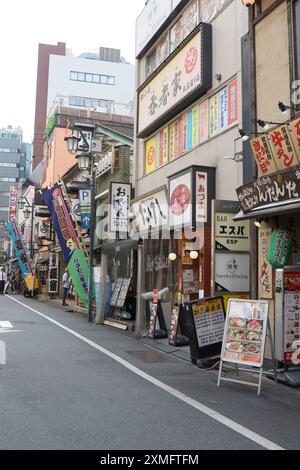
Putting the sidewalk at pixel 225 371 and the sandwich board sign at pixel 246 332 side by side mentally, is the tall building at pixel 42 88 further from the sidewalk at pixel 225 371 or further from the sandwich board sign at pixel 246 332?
the sandwich board sign at pixel 246 332

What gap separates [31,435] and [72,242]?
16.6m

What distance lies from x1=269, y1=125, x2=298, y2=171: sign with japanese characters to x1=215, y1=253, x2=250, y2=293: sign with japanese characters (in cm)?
227

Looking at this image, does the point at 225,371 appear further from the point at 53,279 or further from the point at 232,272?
the point at 53,279

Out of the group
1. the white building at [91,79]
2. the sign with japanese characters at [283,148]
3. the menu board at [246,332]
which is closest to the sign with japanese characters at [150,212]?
the sign with japanese characters at [283,148]

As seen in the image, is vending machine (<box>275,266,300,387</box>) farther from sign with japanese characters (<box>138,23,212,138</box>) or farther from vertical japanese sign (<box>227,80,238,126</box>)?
sign with japanese characters (<box>138,23,212,138</box>)

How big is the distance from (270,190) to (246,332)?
2722mm

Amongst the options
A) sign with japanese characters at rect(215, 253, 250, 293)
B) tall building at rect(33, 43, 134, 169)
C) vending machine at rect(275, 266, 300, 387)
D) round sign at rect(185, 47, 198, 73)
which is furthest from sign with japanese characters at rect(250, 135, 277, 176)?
tall building at rect(33, 43, 134, 169)

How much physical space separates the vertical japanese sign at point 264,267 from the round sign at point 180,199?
2697mm

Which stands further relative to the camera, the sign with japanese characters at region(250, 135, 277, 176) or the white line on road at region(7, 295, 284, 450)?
the sign with japanese characters at region(250, 135, 277, 176)

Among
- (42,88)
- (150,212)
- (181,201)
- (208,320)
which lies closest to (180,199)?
(181,201)

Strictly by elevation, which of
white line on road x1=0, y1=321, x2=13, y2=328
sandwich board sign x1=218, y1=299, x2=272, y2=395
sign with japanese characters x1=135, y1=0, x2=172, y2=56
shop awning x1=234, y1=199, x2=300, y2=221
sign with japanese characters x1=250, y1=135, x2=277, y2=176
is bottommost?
white line on road x1=0, y1=321, x2=13, y2=328

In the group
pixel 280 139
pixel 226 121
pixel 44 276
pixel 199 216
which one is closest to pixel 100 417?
pixel 280 139

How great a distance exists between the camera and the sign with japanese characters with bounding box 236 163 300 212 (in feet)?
27.6

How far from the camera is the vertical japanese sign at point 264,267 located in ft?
32.4
